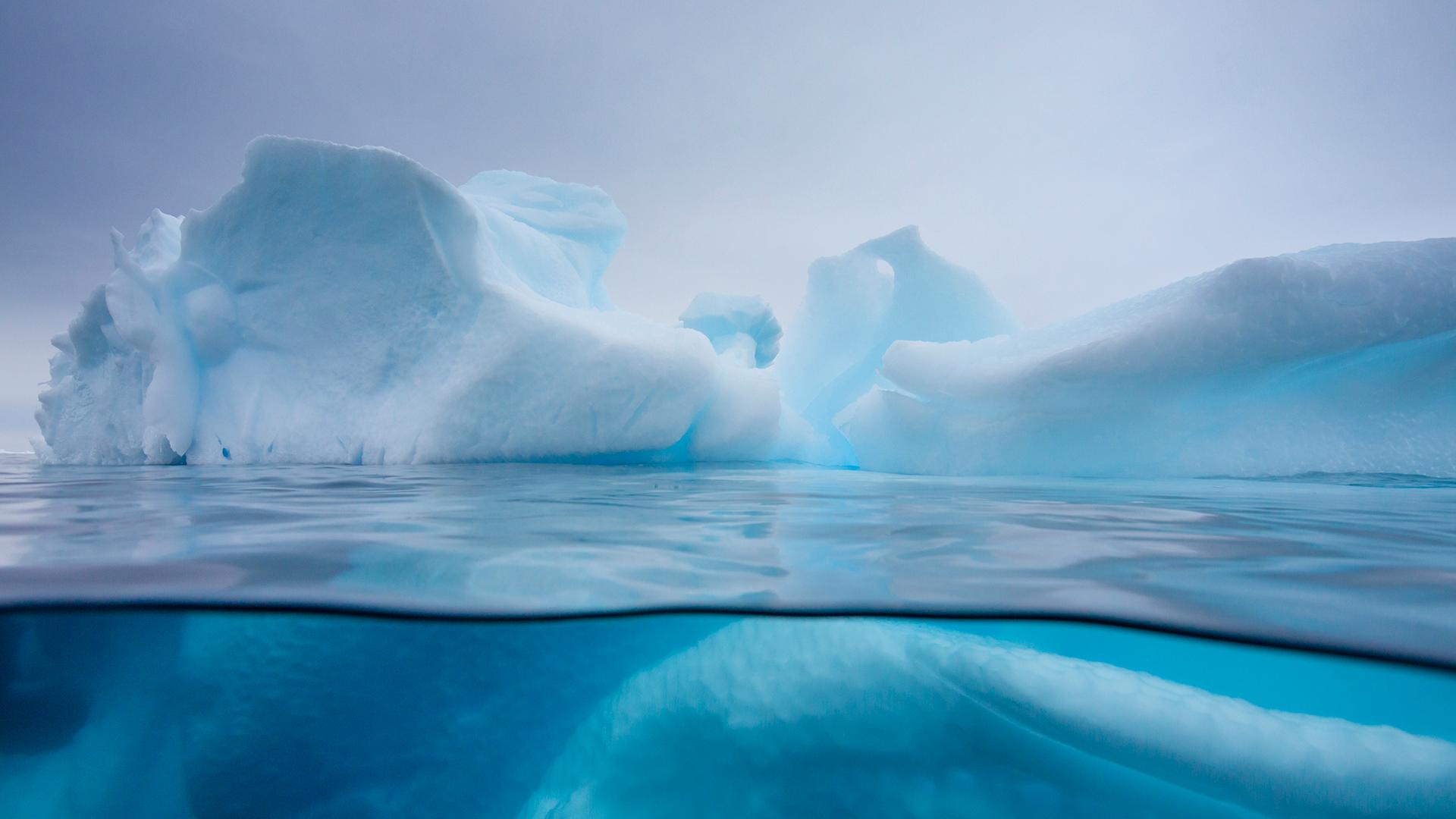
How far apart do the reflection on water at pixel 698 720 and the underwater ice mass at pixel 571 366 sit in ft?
13.5

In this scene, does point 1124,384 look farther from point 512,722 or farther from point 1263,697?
point 512,722

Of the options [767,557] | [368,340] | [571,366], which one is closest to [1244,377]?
[767,557]

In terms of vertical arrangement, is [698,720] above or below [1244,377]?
below

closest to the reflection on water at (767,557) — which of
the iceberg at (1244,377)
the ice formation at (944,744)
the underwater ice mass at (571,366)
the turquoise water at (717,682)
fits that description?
the turquoise water at (717,682)

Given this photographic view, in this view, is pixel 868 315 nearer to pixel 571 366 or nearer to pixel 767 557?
pixel 571 366

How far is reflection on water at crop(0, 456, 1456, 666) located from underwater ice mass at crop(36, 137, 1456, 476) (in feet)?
6.50

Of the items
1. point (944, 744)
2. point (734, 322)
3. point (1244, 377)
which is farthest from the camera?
point (734, 322)

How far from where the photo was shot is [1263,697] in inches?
37.5

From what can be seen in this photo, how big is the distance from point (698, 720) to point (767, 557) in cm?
38

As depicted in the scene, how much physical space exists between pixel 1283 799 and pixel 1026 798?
1.04 feet

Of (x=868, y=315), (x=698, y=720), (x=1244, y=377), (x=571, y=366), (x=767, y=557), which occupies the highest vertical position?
(x=868, y=315)

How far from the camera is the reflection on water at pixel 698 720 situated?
91 cm

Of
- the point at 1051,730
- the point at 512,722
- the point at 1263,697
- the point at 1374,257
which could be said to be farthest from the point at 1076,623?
the point at 1374,257

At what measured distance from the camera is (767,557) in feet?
4.65
